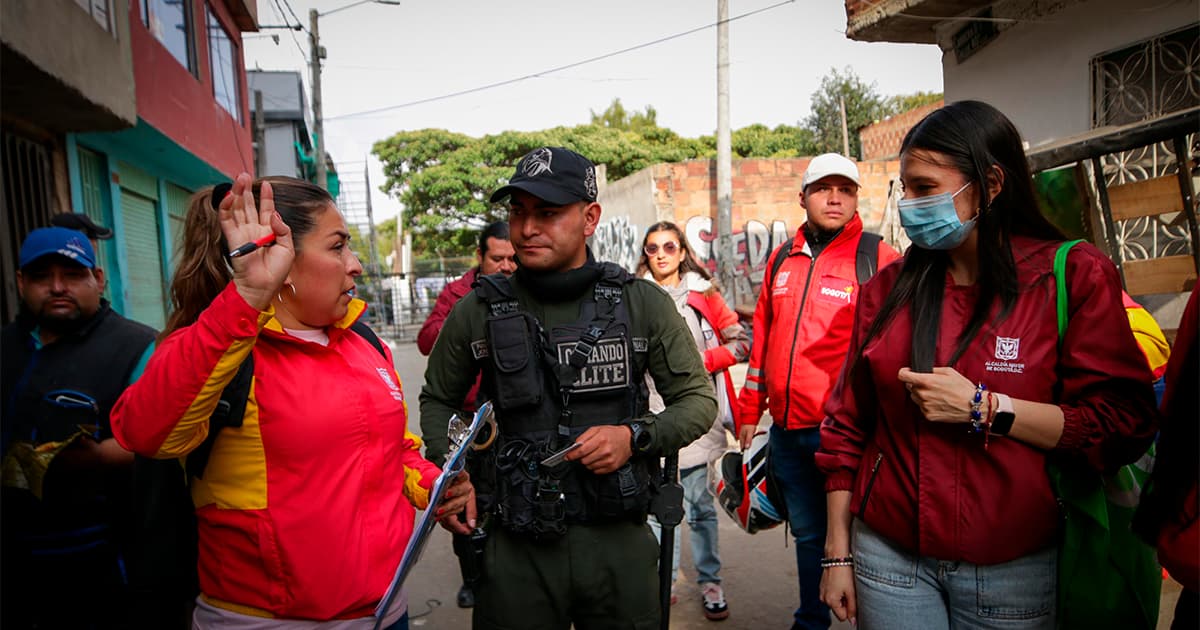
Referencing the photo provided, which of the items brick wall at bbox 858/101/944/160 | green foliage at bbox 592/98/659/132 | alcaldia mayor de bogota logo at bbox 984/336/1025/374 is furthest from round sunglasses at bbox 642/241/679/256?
green foliage at bbox 592/98/659/132

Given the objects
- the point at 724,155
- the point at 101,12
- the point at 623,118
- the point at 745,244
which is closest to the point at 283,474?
the point at 101,12

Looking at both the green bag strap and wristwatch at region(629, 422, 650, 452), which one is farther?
wristwatch at region(629, 422, 650, 452)

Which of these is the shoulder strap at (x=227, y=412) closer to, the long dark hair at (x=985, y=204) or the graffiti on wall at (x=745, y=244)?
the long dark hair at (x=985, y=204)

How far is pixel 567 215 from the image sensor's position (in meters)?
2.18

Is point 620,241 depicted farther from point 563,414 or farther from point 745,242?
point 563,414

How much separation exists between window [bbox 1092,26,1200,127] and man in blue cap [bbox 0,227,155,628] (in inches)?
269

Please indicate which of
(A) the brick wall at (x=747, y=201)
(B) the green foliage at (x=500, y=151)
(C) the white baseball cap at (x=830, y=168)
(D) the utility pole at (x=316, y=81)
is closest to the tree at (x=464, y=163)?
(B) the green foliage at (x=500, y=151)

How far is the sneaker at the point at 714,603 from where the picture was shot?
12.1 ft

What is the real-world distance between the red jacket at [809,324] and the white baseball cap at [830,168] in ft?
0.73

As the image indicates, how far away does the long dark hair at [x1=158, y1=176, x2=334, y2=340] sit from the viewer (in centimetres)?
168

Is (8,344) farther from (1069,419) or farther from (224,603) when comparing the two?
(1069,419)

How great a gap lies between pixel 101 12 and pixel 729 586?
597cm

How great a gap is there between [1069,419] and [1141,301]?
3.57 meters

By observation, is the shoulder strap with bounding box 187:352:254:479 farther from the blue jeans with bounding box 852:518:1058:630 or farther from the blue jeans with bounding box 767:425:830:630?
the blue jeans with bounding box 767:425:830:630
